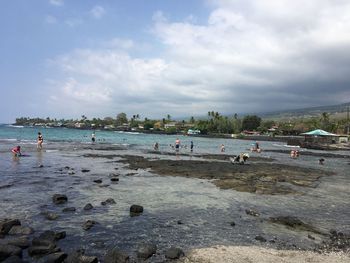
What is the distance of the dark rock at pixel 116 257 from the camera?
12133 mm

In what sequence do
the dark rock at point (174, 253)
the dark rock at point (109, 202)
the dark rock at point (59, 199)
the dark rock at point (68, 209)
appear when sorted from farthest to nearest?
the dark rock at point (109, 202)
the dark rock at point (59, 199)
the dark rock at point (68, 209)
the dark rock at point (174, 253)

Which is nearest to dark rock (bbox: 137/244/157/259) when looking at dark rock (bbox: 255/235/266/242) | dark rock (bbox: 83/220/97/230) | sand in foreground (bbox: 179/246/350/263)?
sand in foreground (bbox: 179/246/350/263)

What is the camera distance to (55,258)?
1189 cm

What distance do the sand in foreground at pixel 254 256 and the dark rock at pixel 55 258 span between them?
4.14 meters

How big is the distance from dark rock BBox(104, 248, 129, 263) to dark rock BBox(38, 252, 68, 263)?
148 centimetres

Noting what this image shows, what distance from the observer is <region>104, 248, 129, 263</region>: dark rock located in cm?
1213

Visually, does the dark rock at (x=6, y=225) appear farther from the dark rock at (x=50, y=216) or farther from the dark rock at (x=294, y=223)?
the dark rock at (x=294, y=223)

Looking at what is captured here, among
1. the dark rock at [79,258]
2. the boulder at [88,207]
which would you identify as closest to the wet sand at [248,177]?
the boulder at [88,207]

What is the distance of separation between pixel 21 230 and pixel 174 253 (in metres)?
6.85

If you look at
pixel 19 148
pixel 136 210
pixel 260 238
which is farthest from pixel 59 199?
pixel 19 148

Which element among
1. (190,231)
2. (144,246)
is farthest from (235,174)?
(144,246)

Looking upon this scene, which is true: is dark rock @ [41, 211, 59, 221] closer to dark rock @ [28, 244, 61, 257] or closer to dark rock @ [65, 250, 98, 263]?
dark rock @ [28, 244, 61, 257]

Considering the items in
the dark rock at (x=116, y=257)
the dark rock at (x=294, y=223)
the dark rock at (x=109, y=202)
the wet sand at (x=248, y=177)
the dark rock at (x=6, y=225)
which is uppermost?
the dark rock at (x=6, y=225)

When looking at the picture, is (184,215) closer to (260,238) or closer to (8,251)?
(260,238)
